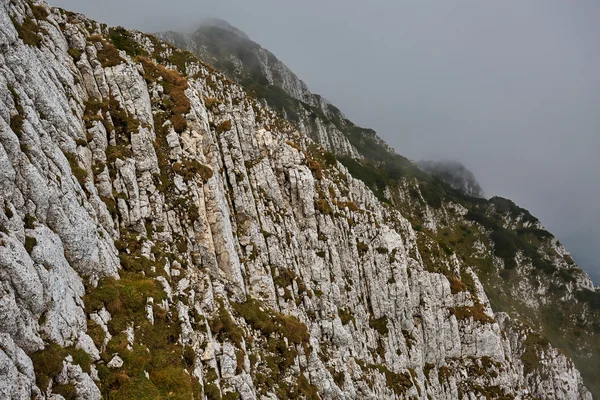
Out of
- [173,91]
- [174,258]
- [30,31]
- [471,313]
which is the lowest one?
[174,258]

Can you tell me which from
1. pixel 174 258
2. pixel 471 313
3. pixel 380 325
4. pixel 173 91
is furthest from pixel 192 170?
pixel 471 313

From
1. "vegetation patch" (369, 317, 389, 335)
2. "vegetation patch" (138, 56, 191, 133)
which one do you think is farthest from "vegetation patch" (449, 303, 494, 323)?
"vegetation patch" (138, 56, 191, 133)

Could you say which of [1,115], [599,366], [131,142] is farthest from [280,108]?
[599,366]

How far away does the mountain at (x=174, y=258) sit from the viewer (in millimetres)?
14945

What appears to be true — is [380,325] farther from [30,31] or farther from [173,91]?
[30,31]

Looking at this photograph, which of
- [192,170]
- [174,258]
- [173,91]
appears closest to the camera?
[174,258]

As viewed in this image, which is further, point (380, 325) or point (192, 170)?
point (380, 325)

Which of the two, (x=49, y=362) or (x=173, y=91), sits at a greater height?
(x=173, y=91)

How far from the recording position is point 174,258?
26.8m

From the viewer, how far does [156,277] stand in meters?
22.3

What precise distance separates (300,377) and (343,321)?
893 inches

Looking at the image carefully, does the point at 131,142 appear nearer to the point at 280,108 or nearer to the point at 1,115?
the point at 1,115

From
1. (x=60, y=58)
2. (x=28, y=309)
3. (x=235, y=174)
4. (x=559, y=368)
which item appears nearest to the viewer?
(x=28, y=309)

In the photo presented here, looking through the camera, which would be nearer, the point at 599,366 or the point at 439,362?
the point at 439,362
